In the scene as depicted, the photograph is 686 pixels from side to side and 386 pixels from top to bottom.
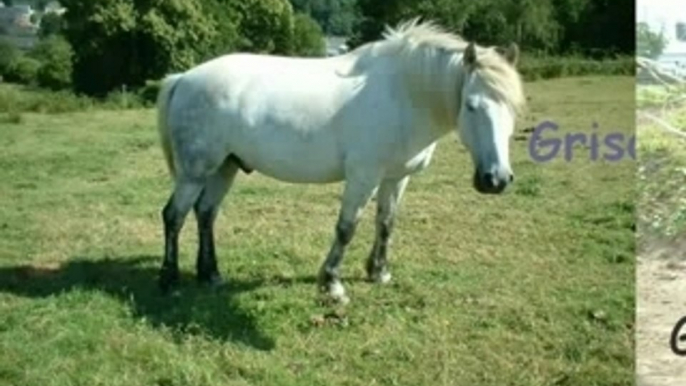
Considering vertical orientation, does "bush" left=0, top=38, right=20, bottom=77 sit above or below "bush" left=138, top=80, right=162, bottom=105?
above

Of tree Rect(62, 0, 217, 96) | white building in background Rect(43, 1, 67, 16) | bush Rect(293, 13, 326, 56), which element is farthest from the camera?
bush Rect(293, 13, 326, 56)

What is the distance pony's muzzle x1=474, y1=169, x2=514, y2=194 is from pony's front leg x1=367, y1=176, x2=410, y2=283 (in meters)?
0.30

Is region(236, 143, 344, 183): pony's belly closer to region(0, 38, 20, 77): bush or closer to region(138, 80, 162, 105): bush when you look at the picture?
region(138, 80, 162, 105): bush

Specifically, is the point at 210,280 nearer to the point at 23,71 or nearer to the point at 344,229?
the point at 344,229

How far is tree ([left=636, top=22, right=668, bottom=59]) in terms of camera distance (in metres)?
2.29

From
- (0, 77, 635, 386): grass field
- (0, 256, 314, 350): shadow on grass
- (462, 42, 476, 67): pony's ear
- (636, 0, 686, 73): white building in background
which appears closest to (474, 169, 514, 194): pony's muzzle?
(0, 77, 635, 386): grass field

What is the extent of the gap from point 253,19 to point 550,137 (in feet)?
2.52

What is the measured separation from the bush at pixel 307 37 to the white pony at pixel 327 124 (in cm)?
4

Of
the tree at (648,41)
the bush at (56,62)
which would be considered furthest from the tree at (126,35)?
the tree at (648,41)

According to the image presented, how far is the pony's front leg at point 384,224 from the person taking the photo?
2.43 meters

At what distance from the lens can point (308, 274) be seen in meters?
2.45

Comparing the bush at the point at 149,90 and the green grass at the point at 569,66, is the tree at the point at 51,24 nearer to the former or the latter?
Answer: the bush at the point at 149,90

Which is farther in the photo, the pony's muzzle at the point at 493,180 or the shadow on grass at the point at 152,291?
the shadow on grass at the point at 152,291

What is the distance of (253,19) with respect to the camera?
7.49 feet
